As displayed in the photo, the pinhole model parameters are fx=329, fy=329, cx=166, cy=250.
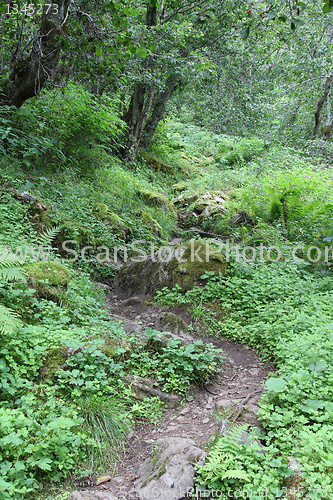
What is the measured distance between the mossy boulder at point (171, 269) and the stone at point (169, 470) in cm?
320

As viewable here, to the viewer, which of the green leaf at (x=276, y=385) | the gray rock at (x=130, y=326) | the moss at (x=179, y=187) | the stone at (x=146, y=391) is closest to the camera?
the green leaf at (x=276, y=385)

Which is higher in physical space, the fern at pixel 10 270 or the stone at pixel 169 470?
the fern at pixel 10 270

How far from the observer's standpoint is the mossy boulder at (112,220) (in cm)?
707

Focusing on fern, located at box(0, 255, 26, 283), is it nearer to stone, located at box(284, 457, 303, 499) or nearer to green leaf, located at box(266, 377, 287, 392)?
green leaf, located at box(266, 377, 287, 392)

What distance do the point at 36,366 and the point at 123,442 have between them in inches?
37.2

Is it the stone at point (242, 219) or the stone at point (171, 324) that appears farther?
the stone at point (242, 219)

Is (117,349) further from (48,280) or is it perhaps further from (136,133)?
(136,133)

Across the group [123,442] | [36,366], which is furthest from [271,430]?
[36,366]

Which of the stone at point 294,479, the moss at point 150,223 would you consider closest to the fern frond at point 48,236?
the stone at point 294,479

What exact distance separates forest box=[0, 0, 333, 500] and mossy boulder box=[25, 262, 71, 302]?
0.07 feet

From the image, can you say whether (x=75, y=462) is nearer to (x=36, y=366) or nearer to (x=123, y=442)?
(x=123, y=442)

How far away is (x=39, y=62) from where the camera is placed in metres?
5.29

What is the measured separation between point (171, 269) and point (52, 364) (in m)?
3.33

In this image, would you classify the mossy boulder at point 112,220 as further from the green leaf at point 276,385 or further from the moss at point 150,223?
Result: the green leaf at point 276,385
